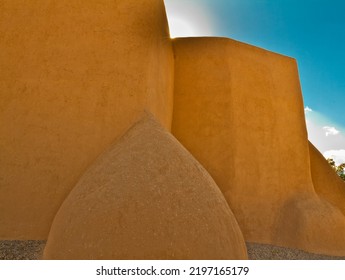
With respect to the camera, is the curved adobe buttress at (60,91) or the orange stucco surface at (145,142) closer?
the orange stucco surface at (145,142)

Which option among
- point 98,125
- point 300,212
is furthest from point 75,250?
point 300,212

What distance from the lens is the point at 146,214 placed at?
145 inches

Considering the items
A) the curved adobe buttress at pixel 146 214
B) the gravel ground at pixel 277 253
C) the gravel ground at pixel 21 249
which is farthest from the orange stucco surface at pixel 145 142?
the gravel ground at pixel 277 253

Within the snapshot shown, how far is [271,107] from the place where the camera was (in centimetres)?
960

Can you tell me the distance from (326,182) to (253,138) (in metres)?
4.02

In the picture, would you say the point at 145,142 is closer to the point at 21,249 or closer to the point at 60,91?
the point at 60,91

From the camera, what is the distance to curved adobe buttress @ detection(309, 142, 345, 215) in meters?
10.8

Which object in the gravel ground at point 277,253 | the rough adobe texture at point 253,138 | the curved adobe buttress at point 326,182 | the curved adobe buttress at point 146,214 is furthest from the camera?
the curved adobe buttress at point 326,182

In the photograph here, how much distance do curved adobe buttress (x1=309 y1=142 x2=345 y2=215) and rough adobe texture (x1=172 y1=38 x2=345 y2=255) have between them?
166 cm

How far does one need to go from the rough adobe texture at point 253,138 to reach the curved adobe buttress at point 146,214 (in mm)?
4084

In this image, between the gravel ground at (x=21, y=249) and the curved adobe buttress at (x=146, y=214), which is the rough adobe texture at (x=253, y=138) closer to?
the curved adobe buttress at (x=146, y=214)

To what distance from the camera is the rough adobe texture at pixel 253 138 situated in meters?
8.17

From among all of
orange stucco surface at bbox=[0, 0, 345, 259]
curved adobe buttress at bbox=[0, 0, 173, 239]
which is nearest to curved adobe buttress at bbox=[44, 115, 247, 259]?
orange stucco surface at bbox=[0, 0, 345, 259]
